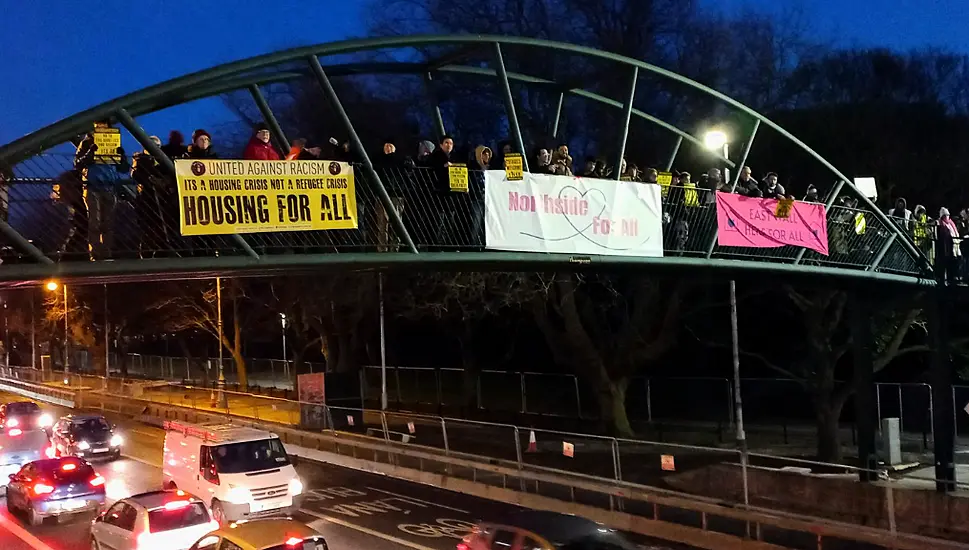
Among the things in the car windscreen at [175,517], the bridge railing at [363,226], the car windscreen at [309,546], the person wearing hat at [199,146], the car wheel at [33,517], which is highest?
Result: the person wearing hat at [199,146]

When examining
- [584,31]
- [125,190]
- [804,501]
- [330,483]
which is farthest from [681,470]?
[584,31]

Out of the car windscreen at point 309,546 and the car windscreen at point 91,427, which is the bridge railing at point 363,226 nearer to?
the car windscreen at point 309,546

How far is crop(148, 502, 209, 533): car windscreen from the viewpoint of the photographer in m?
11.5

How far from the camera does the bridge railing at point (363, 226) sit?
11211mm

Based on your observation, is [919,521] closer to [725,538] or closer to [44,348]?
[725,538]

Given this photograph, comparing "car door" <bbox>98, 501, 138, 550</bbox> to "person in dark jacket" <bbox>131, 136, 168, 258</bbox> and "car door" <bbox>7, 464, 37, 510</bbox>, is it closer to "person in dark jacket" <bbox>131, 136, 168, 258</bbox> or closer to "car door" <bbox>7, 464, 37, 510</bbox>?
"person in dark jacket" <bbox>131, 136, 168, 258</bbox>

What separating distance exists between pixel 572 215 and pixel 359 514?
22.6 feet

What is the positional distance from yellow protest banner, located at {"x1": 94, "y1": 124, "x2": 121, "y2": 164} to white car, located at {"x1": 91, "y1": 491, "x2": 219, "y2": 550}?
4.55 meters

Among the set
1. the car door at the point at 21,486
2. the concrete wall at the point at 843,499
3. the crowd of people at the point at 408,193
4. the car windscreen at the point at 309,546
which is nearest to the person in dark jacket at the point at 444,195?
the crowd of people at the point at 408,193

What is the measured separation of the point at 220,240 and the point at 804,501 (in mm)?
11329

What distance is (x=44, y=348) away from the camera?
8912 centimetres

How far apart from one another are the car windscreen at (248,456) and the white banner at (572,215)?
222 inches

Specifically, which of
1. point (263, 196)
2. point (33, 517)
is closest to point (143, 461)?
point (33, 517)

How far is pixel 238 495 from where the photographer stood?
15.0 metres
